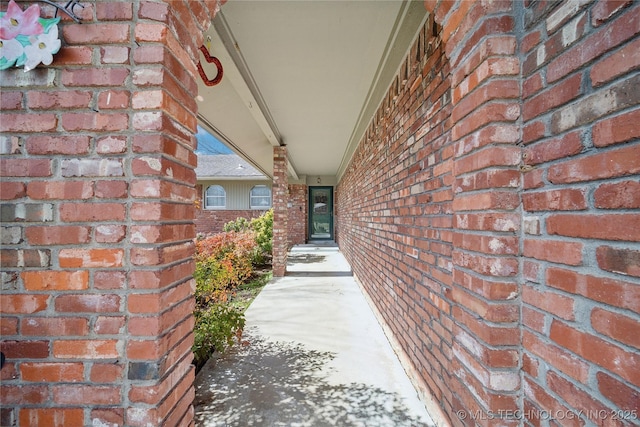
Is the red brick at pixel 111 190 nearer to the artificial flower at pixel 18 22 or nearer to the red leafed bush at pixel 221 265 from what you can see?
the artificial flower at pixel 18 22

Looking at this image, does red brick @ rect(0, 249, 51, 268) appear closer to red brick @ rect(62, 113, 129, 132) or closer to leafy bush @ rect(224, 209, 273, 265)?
red brick @ rect(62, 113, 129, 132)

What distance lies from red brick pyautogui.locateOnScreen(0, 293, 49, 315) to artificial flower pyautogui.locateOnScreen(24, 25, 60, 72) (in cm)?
81

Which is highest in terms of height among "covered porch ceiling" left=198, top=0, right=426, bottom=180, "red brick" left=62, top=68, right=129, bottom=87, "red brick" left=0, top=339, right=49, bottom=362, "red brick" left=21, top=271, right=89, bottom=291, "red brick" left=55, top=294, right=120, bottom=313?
"covered porch ceiling" left=198, top=0, right=426, bottom=180

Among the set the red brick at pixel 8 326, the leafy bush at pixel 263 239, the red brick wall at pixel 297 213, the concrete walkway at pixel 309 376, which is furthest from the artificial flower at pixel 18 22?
the red brick wall at pixel 297 213

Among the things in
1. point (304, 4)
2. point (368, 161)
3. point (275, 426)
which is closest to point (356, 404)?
point (275, 426)

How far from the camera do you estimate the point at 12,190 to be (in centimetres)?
104

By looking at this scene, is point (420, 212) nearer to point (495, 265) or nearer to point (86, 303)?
point (495, 265)

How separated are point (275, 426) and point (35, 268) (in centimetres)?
160

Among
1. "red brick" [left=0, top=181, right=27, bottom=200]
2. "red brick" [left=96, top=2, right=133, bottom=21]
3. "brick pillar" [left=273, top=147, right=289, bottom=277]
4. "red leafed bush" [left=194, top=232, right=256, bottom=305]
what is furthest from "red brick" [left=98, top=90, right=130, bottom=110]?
"brick pillar" [left=273, top=147, right=289, bottom=277]

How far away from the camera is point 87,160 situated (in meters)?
1.06

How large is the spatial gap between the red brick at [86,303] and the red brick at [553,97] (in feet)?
5.20

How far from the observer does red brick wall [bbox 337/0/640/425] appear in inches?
27.7

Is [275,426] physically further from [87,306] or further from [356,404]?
[87,306]

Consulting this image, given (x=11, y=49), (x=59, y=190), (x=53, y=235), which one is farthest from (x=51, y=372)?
(x=11, y=49)
